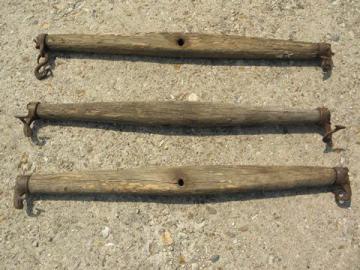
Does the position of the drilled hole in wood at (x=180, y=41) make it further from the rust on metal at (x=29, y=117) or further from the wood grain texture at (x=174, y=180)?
the rust on metal at (x=29, y=117)

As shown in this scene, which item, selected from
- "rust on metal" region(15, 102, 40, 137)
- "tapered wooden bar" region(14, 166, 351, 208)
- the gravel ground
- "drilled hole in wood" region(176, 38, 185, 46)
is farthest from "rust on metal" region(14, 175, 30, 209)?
"drilled hole in wood" region(176, 38, 185, 46)

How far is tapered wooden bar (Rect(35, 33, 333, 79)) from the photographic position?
12.3 ft

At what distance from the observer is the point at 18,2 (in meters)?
4.21

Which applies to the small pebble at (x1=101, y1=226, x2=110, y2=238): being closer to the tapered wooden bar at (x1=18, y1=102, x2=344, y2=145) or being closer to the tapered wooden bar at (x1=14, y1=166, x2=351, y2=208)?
the tapered wooden bar at (x1=14, y1=166, x2=351, y2=208)

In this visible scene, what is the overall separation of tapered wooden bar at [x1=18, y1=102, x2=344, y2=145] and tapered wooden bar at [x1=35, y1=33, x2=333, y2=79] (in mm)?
549

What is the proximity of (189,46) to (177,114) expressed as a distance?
0.72 meters

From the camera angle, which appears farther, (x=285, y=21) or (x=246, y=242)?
(x=285, y=21)

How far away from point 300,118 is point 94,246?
197 cm

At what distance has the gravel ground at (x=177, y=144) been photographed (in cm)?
327

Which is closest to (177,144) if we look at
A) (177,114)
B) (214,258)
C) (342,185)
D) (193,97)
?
(177,114)

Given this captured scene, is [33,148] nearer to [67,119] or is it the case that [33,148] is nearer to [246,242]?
[67,119]

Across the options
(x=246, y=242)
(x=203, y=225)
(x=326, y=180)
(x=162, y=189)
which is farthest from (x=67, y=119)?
(x=326, y=180)

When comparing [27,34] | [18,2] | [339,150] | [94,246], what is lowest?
[94,246]

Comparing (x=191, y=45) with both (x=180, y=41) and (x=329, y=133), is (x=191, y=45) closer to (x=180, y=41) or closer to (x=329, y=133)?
(x=180, y=41)
